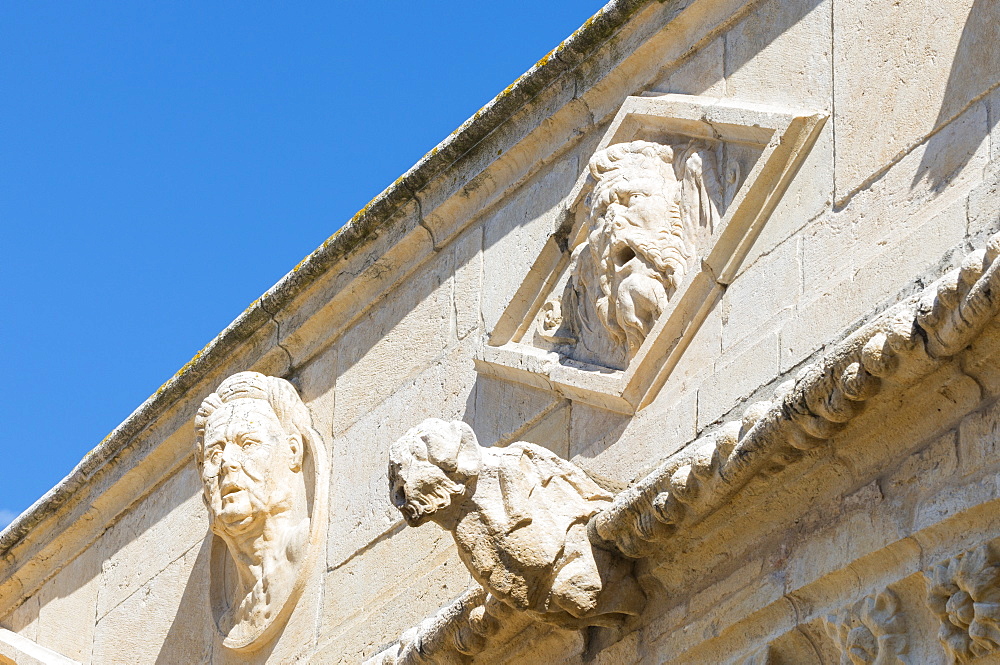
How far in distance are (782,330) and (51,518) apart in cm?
424

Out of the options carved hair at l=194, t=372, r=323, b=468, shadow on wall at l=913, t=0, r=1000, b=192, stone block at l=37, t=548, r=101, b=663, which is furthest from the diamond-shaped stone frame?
stone block at l=37, t=548, r=101, b=663

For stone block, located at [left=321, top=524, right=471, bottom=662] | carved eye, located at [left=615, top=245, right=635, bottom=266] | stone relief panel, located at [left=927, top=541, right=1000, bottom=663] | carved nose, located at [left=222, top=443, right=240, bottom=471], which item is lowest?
stone relief panel, located at [left=927, top=541, right=1000, bottom=663]

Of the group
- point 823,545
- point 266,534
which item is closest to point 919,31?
point 823,545

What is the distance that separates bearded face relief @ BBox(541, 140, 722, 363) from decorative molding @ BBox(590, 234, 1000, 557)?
60cm

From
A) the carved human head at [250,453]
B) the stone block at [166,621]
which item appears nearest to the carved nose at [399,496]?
the carved human head at [250,453]

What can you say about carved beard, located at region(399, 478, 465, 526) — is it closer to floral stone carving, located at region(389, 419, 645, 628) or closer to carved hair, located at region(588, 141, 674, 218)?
floral stone carving, located at region(389, 419, 645, 628)

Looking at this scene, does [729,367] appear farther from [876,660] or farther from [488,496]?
[876,660]

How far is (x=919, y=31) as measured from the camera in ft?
15.8

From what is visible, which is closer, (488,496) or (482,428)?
(488,496)

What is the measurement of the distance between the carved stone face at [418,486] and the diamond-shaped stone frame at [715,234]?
0.62 m

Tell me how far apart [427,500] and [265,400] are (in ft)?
6.70

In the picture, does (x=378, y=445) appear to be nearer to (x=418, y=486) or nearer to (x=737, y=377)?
(x=418, y=486)

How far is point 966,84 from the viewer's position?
4.58m

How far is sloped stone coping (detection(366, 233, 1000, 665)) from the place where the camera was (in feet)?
12.9
